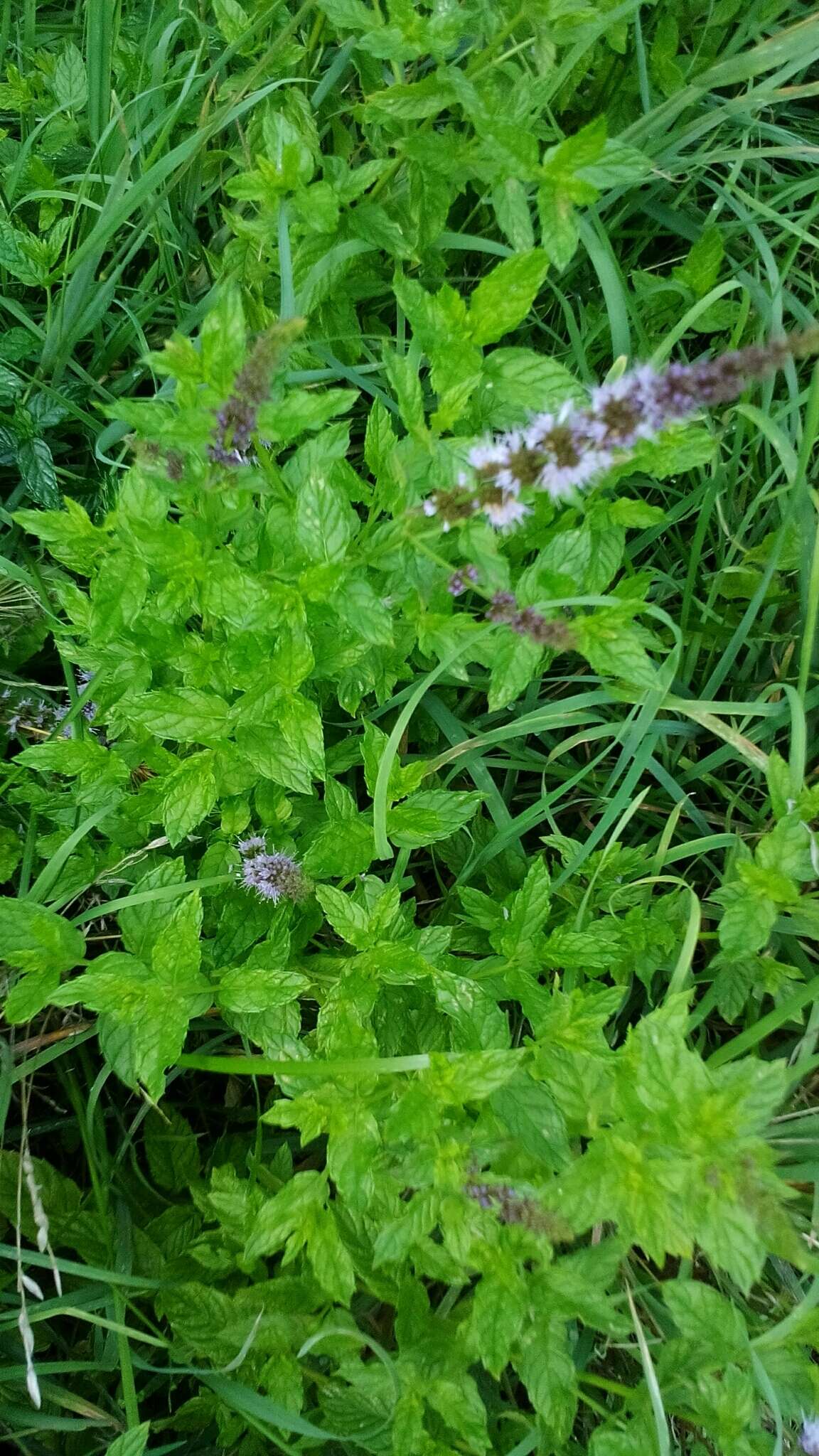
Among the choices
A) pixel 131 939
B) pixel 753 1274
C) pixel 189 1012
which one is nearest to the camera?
pixel 753 1274

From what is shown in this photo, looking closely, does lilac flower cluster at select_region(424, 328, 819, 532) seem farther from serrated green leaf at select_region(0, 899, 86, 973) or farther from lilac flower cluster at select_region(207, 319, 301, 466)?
serrated green leaf at select_region(0, 899, 86, 973)

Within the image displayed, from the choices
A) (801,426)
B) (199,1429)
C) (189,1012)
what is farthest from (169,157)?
(199,1429)

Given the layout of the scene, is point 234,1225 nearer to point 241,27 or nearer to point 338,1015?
point 338,1015

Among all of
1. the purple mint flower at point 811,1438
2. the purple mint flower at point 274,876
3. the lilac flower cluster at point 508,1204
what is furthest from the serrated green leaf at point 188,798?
the purple mint flower at point 811,1438

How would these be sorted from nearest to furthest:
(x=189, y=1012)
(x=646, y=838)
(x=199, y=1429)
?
(x=189, y=1012)
(x=199, y=1429)
(x=646, y=838)

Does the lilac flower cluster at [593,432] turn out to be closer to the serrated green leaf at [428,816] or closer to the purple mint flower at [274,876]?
the serrated green leaf at [428,816]

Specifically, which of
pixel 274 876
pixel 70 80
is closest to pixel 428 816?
pixel 274 876

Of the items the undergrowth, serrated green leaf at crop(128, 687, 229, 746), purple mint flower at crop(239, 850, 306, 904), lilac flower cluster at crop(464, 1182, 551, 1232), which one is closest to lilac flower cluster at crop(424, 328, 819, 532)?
the undergrowth
